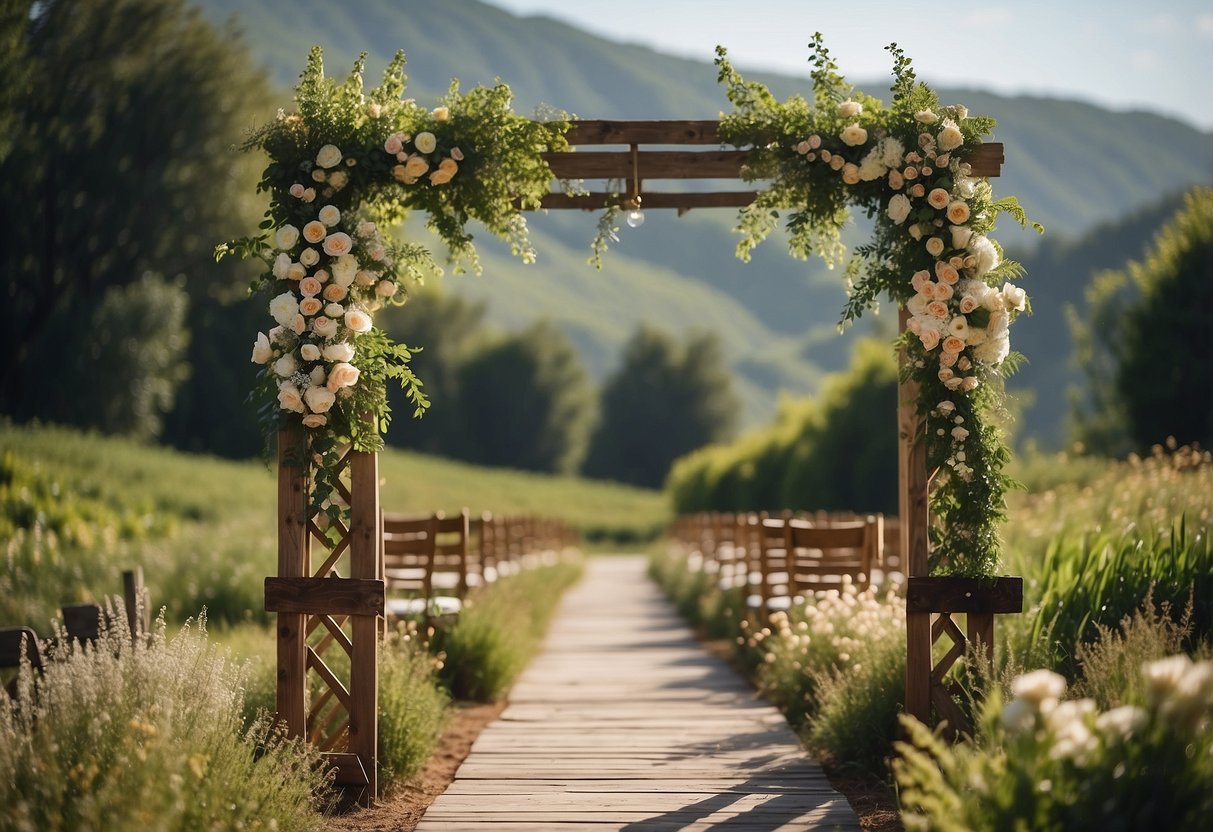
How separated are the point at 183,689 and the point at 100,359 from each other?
26.0 metres

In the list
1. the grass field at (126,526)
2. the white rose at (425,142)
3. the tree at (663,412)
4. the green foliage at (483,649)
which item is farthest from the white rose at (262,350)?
the tree at (663,412)

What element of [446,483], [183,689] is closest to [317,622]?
[183,689]

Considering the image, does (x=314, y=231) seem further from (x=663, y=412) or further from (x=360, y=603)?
(x=663, y=412)

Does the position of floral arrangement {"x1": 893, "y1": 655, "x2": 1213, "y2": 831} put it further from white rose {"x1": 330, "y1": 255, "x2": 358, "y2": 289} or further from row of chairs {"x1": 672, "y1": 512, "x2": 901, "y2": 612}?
row of chairs {"x1": 672, "y1": 512, "x2": 901, "y2": 612}

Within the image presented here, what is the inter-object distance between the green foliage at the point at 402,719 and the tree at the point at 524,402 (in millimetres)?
67185

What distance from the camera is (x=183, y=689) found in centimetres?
531

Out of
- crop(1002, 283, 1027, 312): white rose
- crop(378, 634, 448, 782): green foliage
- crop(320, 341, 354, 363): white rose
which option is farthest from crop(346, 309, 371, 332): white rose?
crop(1002, 283, 1027, 312): white rose

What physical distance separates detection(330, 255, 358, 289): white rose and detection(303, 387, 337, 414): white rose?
606mm

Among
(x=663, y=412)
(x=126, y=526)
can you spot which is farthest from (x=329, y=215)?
(x=663, y=412)

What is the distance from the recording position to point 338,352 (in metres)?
6.13

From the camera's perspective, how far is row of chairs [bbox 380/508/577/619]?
9.43 metres

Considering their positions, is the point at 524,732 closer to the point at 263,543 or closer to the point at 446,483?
the point at 263,543

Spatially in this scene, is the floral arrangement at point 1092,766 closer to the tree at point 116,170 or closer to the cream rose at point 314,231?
the cream rose at point 314,231

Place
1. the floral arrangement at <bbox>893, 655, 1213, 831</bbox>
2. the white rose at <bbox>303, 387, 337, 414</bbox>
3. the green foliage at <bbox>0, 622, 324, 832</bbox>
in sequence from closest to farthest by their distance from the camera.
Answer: the floral arrangement at <bbox>893, 655, 1213, 831</bbox>
the green foliage at <bbox>0, 622, 324, 832</bbox>
the white rose at <bbox>303, 387, 337, 414</bbox>
